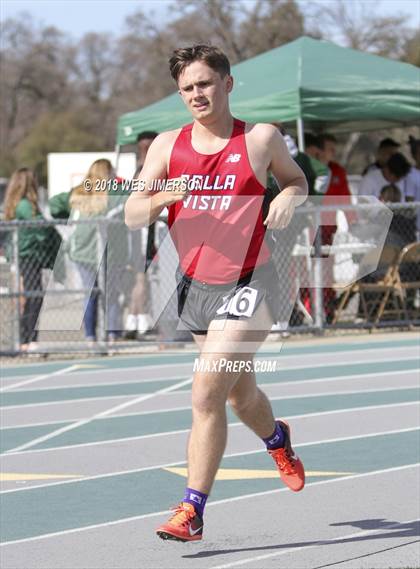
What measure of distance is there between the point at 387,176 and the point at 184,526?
1047 centimetres

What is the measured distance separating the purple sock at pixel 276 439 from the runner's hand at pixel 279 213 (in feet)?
3.60

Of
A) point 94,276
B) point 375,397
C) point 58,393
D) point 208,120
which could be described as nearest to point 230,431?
point 375,397

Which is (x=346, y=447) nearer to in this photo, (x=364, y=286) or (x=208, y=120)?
(x=208, y=120)

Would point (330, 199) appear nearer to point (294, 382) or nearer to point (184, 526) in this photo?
point (294, 382)

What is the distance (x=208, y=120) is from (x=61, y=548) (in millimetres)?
1995

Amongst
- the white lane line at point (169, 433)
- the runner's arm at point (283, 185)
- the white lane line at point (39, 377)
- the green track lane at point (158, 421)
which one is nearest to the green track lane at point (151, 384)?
the white lane line at point (39, 377)

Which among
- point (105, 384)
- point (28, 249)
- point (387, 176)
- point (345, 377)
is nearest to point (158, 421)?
point (105, 384)

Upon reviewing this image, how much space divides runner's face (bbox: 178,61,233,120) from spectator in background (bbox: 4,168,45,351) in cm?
810

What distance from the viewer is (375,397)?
1000cm

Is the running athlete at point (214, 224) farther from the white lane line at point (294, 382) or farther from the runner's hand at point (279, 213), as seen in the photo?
the white lane line at point (294, 382)

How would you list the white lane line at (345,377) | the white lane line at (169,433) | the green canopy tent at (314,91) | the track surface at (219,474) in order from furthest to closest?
the green canopy tent at (314,91) → the white lane line at (345,377) → the white lane line at (169,433) → the track surface at (219,474)

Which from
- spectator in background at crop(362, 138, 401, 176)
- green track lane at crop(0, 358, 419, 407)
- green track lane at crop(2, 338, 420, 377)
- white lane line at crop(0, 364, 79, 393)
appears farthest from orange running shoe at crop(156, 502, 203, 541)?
spectator in background at crop(362, 138, 401, 176)

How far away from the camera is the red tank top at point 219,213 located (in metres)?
5.12

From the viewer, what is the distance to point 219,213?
5180 mm
